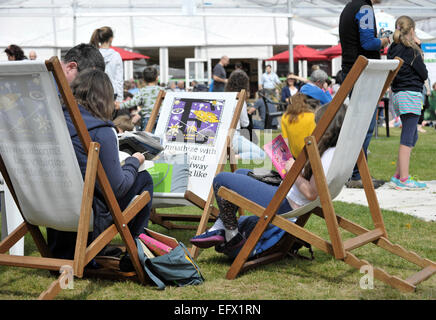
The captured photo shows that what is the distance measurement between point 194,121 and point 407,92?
8.97ft

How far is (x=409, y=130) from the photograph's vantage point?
6340 mm

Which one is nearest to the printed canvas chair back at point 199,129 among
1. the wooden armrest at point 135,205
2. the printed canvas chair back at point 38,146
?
the wooden armrest at point 135,205

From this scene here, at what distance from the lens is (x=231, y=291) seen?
3.14 metres

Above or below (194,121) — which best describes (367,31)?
above

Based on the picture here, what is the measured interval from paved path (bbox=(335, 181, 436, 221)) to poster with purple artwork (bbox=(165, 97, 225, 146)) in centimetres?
175

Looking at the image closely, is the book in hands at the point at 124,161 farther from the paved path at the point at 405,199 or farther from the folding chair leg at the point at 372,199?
the paved path at the point at 405,199

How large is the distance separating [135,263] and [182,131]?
1.64 meters

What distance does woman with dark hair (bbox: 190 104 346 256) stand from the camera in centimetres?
324

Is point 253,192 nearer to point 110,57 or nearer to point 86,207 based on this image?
point 86,207

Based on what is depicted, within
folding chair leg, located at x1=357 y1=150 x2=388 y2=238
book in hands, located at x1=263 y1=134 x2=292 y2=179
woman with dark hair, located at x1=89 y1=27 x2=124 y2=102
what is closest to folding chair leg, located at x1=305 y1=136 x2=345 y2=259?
book in hands, located at x1=263 y1=134 x2=292 y2=179

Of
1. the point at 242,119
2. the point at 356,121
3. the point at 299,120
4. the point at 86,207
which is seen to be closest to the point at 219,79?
the point at 242,119

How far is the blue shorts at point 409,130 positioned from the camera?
630 centimetres
